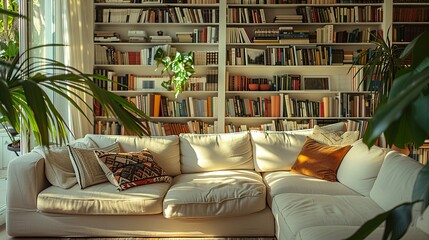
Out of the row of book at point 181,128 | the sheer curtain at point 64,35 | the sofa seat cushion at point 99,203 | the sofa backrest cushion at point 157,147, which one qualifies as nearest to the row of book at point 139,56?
the sheer curtain at point 64,35

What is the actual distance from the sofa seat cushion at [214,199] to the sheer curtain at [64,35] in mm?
1854

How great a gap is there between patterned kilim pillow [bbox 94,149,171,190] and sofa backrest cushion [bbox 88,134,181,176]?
0.29m

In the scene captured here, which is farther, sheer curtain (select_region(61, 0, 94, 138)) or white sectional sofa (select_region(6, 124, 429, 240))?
sheer curtain (select_region(61, 0, 94, 138))

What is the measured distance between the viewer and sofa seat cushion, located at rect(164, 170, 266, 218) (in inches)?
154

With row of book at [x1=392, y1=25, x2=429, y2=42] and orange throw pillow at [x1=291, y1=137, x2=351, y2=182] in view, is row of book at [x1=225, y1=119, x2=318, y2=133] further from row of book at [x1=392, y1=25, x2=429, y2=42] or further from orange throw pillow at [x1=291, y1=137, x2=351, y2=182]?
orange throw pillow at [x1=291, y1=137, x2=351, y2=182]

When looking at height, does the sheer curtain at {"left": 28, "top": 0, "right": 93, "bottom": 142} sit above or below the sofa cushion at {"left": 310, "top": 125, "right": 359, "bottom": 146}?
above

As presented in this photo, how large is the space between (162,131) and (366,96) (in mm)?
2471

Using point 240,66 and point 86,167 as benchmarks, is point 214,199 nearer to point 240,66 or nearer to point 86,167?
point 86,167

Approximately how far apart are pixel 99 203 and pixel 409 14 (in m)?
4.36

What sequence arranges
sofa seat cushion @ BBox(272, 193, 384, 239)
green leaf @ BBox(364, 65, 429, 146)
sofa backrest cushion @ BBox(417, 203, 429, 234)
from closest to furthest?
1. green leaf @ BBox(364, 65, 429, 146)
2. sofa backrest cushion @ BBox(417, 203, 429, 234)
3. sofa seat cushion @ BBox(272, 193, 384, 239)

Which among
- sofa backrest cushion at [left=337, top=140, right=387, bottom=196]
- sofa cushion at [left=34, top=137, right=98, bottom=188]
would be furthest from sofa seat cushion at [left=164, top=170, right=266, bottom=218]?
sofa cushion at [left=34, top=137, right=98, bottom=188]

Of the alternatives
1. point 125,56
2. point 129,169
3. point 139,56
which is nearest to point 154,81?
point 139,56

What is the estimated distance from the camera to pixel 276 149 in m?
4.93

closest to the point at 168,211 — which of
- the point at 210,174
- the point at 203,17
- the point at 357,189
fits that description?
the point at 210,174
